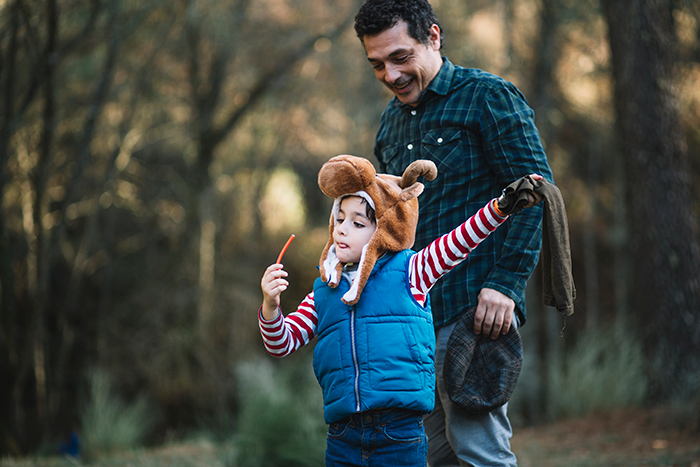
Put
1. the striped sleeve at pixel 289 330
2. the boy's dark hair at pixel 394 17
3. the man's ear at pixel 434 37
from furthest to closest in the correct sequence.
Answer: the man's ear at pixel 434 37 < the boy's dark hair at pixel 394 17 < the striped sleeve at pixel 289 330

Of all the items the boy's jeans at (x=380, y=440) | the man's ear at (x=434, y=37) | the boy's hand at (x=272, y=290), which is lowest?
the boy's jeans at (x=380, y=440)

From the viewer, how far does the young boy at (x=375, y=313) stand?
72.9 inches

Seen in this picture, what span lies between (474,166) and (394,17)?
609 mm

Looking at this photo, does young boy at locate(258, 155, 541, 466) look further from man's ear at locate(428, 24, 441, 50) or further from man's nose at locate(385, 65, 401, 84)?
man's ear at locate(428, 24, 441, 50)

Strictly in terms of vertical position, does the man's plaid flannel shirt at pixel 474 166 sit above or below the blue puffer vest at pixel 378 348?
above

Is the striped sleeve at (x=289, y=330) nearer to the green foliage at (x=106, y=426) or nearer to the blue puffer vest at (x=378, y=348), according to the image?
the blue puffer vest at (x=378, y=348)

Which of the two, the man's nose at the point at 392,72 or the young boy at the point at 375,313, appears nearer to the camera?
the young boy at the point at 375,313

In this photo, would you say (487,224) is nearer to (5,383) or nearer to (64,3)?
(64,3)

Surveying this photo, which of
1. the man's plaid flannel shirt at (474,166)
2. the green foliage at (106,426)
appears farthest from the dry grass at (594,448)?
the man's plaid flannel shirt at (474,166)

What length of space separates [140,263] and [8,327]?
13.7ft

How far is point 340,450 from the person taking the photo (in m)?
1.90

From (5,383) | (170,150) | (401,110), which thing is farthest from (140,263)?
(401,110)

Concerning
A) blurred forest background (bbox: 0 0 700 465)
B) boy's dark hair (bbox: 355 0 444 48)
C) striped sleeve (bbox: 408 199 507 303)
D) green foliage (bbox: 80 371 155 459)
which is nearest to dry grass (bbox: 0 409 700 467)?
blurred forest background (bbox: 0 0 700 465)

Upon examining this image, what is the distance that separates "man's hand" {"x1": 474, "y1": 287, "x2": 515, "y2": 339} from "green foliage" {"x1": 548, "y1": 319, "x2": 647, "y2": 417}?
5053 millimetres
